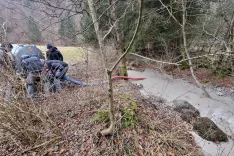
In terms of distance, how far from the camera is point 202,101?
529 centimetres

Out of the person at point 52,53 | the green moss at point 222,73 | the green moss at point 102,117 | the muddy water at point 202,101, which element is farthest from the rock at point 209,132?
the person at point 52,53

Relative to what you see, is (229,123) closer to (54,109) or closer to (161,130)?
(161,130)

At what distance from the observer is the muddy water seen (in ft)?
10.3

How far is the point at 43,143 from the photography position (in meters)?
2.43

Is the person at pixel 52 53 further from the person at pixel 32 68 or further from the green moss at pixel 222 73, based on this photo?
the green moss at pixel 222 73

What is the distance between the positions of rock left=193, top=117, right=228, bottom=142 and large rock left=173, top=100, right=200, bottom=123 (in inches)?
12.0

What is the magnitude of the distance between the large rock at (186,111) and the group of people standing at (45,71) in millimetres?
3904

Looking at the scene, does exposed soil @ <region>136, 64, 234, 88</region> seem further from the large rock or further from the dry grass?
the dry grass

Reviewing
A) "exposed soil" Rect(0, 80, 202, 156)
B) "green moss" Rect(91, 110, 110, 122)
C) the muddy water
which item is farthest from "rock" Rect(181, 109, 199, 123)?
"green moss" Rect(91, 110, 110, 122)

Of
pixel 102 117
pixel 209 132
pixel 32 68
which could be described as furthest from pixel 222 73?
pixel 32 68

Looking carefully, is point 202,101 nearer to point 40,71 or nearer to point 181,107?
point 181,107

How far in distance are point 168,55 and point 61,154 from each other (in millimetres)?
7969

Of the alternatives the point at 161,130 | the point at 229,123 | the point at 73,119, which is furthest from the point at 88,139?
the point at 229,123

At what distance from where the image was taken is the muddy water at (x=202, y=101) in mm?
3146
